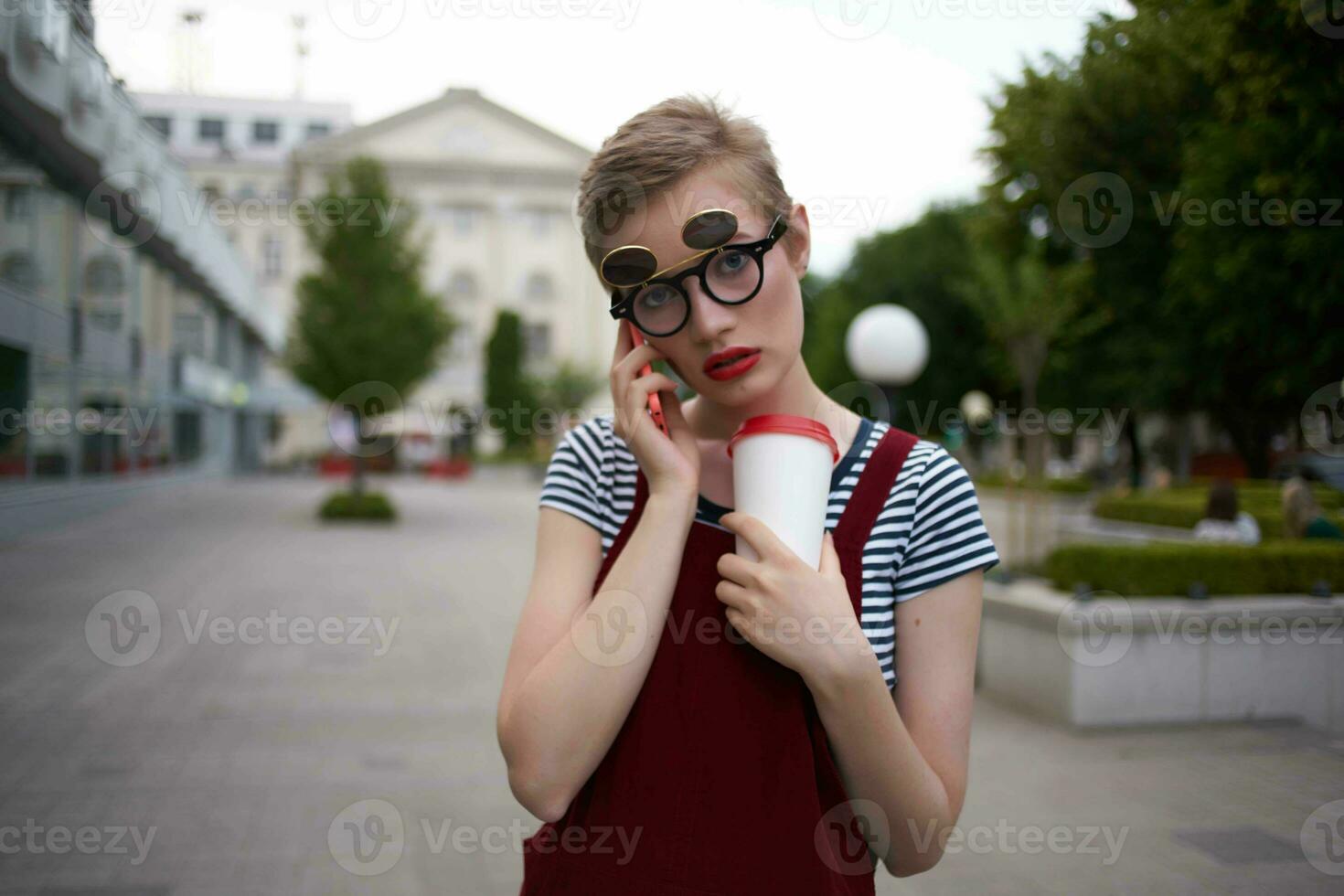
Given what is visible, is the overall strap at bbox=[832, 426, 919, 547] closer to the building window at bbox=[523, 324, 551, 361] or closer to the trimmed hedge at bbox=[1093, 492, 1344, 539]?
the trimmed hedge at bbox=[1093, 492, 1344, 539]

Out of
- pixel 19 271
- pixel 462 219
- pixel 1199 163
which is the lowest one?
pixel 1199 163

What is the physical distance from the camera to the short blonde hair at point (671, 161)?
135cm

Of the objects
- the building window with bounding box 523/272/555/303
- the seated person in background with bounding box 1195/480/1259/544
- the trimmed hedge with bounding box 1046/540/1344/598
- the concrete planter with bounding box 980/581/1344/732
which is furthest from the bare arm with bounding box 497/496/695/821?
the building window with bounding box 523/272/555/303

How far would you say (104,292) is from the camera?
62.4ft

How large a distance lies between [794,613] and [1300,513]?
9.30 meters

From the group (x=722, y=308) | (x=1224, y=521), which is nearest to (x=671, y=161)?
(x=722, y=308)

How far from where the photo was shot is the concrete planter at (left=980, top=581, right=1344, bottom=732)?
6.14 metres

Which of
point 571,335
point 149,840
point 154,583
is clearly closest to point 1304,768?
point 149,840

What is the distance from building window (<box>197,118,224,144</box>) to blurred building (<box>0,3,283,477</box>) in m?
0.88

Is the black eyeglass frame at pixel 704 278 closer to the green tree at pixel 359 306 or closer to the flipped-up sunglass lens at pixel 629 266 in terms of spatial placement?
the flipped-up sunglass lens at pixel 629 266

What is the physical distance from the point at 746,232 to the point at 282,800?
177 inches

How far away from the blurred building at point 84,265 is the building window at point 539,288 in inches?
1142

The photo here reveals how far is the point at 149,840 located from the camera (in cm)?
427

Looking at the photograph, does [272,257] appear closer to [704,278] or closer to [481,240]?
[481,240]
